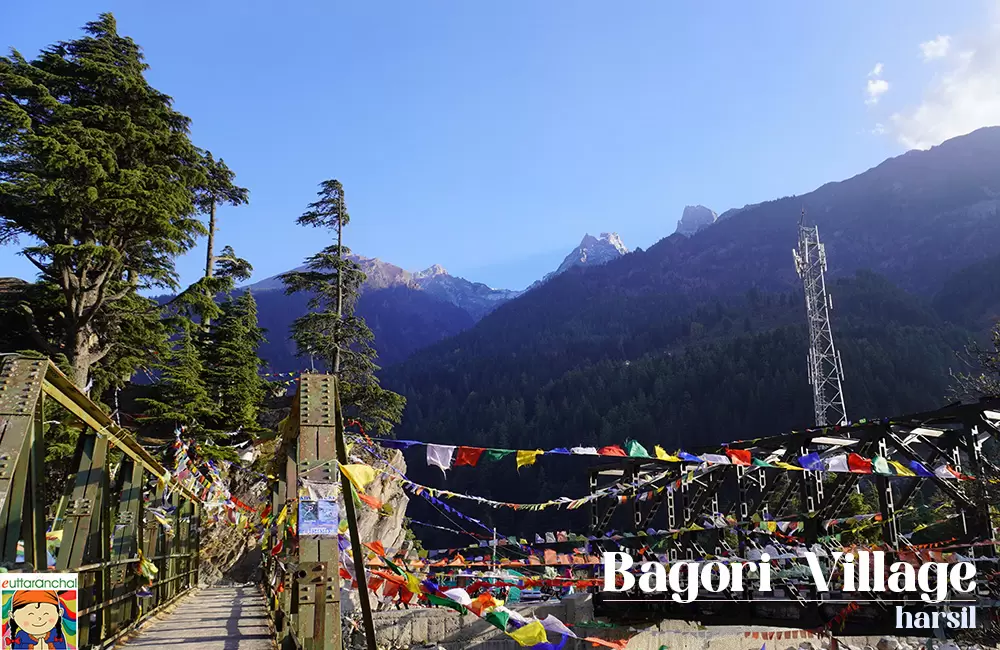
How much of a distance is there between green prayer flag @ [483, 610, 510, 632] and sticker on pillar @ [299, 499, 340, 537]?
1.87 m

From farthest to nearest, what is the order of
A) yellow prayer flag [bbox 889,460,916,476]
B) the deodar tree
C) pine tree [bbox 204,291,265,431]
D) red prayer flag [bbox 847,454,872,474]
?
pine tree [bbox 204,291,265,431]
the deodar tree
yellow prayer flag [bbox 889,460,916,476]
red prayer flag [bbox 847,454,872,474]

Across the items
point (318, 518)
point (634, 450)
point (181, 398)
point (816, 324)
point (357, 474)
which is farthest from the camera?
point (816, 324)

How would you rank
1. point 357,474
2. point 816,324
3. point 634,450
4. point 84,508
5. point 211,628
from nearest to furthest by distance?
point 357,474 < point 84,508 < point 634,450 < point 211,628 < point 816,324

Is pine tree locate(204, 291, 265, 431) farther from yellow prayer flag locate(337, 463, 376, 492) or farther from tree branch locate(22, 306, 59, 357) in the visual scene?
yellow prayer flag locate(337, 463, 376, 492)

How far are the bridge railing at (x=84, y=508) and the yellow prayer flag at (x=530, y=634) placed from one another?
12.5 feet

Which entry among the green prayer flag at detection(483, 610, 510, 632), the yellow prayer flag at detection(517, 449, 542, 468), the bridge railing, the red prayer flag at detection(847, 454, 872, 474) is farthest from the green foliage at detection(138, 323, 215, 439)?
the red prayer flag at detection(847, 454, 872, 474)

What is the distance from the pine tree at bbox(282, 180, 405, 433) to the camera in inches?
1246

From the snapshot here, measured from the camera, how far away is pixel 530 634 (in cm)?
591

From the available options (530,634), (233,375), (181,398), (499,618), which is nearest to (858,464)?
(530,634)

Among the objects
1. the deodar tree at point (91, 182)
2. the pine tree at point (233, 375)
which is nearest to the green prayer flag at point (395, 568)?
the deodar tree at point (91, 182)

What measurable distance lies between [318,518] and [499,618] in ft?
6.84

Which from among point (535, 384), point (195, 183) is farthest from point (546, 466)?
point (195, 183)

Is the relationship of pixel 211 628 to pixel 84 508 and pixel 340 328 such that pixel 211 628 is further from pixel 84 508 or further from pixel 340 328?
pixel 340 328

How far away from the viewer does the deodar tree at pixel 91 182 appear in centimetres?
1825
